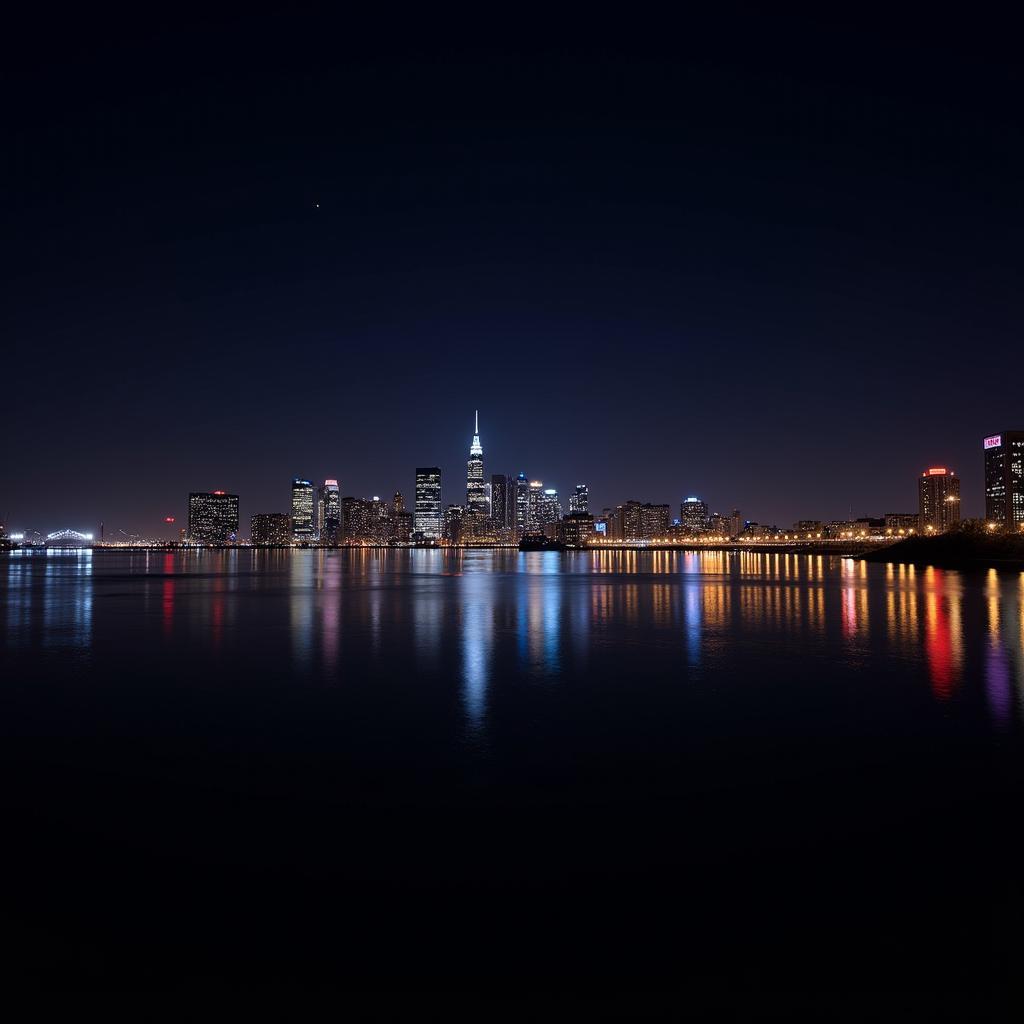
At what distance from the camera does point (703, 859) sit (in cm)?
718

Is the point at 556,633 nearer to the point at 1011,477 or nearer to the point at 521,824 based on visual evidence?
the point at 521,824

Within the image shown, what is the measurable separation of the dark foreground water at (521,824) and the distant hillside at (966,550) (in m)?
70.2

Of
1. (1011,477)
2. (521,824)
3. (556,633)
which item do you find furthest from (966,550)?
(1011,477)

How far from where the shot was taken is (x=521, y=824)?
8.20 metres

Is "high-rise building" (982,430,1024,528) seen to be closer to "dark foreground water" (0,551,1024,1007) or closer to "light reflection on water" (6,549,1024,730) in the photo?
"light reflection on water" (6,549,1024,730)

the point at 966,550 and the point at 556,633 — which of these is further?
the point at 966,550

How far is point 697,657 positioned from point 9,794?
16.3m

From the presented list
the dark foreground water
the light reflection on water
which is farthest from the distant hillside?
the dark foreground water

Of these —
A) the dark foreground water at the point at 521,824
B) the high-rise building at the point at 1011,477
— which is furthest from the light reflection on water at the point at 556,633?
the high-rise building at the point at 1011,477

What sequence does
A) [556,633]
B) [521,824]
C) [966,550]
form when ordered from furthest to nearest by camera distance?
[966,550] → [556,633] → [521,824]

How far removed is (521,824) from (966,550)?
9276 centimetres

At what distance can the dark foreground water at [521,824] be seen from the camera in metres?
5.53

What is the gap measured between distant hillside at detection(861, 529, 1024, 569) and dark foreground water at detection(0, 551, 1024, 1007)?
70168 millimetres

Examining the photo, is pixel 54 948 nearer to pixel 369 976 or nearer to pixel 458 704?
pixel 369 976
